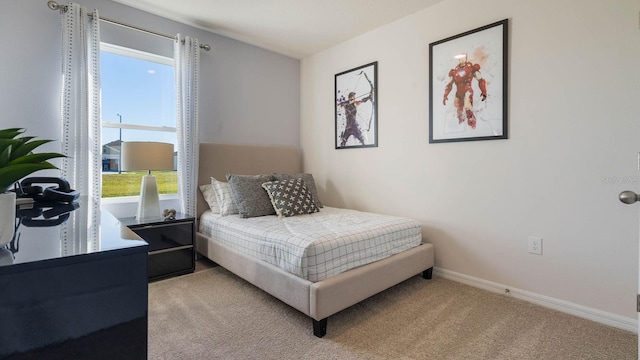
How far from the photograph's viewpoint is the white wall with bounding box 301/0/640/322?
1.90 m

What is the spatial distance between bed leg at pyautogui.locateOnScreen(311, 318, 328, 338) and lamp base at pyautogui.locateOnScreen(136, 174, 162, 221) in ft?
5.81

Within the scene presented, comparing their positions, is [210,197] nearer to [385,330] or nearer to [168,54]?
[168,54]

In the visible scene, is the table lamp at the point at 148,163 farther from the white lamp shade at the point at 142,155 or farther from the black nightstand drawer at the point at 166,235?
the black nightstand drawer at the point at 166,235

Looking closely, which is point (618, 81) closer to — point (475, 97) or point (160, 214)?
point (475, 97)

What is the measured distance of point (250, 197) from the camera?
9.46 ft

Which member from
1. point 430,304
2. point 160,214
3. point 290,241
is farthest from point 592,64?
point 160,214

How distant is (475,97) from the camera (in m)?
2.49

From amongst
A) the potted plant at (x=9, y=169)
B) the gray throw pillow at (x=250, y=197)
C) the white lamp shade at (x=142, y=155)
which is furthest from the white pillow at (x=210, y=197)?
the potted plant at (x=9, y=169)

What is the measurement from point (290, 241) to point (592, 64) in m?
2.28

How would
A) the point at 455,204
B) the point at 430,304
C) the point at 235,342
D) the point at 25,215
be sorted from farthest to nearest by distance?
1. the point at 455,204
2. the point at 430,304
3. the point at 235,342
4. the point at 25,215

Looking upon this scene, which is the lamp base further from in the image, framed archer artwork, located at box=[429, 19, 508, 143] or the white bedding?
framed archer artwork, located at box=[429, 19, 508, 143]

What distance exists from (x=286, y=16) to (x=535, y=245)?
291cm

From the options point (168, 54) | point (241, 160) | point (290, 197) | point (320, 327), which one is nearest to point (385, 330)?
point (320, 327)

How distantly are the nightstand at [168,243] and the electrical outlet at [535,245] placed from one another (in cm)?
279
